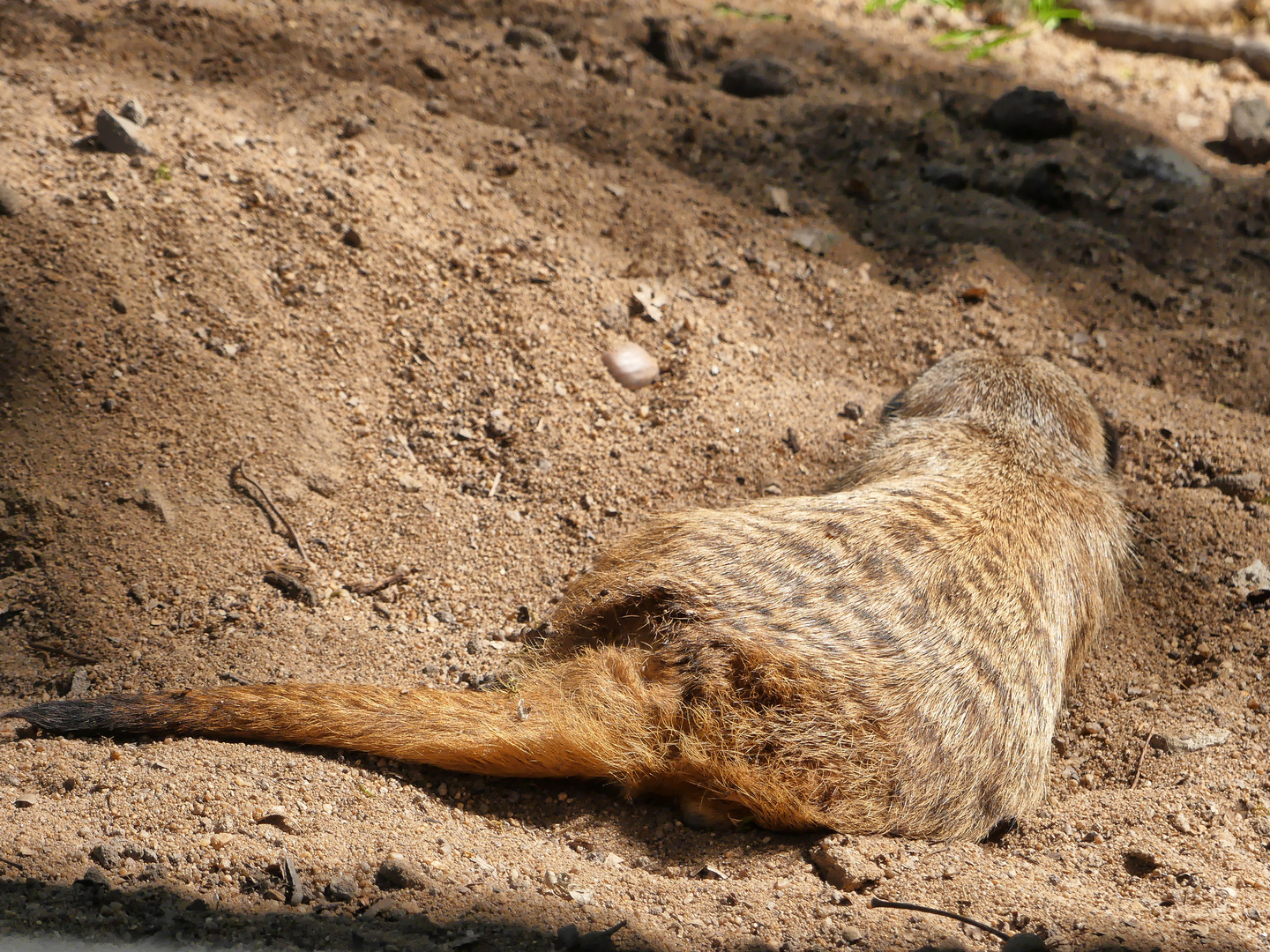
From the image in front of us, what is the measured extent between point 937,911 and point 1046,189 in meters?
3.06

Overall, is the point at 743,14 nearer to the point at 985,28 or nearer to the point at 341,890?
the point at 985,28

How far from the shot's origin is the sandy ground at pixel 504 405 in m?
1.91

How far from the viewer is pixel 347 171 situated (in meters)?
3.24

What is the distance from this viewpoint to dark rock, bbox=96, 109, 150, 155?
297 cm

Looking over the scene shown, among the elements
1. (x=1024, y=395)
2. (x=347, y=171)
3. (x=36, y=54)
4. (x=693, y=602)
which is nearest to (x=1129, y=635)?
(x=1024, y=395)

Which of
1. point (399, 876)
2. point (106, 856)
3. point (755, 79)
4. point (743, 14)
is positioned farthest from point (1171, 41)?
point (106, 856)

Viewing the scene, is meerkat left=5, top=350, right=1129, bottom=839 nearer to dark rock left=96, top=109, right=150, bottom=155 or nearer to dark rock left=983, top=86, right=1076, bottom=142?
dark rock left=96, top=109, right=150, bottom=155

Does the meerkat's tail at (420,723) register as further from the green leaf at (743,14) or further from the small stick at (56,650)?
the green leaf at (743,14)

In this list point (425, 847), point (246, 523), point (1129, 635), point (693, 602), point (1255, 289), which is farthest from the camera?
point (1255, 289)

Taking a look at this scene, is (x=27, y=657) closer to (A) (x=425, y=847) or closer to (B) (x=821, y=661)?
(A) (x=425, y=847)

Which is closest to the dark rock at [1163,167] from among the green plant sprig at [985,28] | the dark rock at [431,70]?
the green plant sprig at [985,28]

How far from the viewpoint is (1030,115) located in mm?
4105

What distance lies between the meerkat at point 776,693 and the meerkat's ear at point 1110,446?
2.60 feet

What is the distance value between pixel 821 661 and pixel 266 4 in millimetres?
3350
